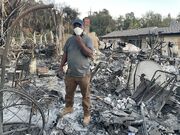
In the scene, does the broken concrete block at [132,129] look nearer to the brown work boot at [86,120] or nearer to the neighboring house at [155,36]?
the brown work boot at [86,120]

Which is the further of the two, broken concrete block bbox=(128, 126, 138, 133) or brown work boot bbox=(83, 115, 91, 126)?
brown work boot bbox=(83, 115, 91, 126)

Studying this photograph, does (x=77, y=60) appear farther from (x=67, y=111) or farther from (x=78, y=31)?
(x=67, y=111)

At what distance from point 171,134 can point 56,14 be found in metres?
14.6

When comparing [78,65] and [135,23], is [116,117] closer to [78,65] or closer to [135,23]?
[78,65]

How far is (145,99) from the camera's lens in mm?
7797

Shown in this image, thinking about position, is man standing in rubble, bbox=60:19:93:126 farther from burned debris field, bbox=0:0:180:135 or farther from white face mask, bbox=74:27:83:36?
burned debris field, bbox=0:0:180:135

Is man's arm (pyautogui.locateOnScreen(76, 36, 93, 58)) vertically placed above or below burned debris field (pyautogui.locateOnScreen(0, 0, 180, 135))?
above

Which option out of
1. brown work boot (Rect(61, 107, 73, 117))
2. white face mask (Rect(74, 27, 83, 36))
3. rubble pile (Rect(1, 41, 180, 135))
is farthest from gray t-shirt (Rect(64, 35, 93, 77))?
rubble pile (Rect(1, 41, 180, 135))

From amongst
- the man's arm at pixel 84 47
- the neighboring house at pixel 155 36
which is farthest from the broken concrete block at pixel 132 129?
the neighboring house at pixel 155 36

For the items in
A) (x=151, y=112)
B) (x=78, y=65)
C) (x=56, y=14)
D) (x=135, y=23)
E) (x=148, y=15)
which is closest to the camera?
(x=78, y=65)

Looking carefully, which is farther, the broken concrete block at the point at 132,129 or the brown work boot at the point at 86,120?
the brown work boot at the point at 86,120

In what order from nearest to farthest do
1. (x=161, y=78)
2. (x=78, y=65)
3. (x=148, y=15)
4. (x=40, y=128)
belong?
(x=40, y=128), (x=78, y=65), (x=161, y=78), (x=148, y=15)

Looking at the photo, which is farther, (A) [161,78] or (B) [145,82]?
Result: (A) [161,78]

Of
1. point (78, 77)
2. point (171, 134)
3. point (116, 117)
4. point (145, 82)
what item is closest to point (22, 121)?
point (78, 77)
